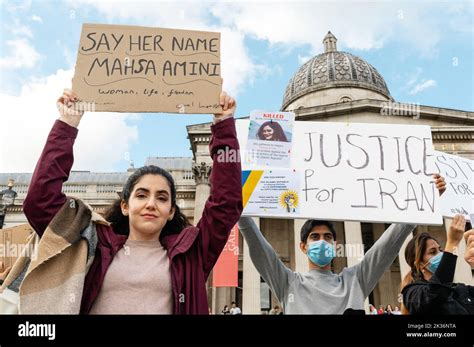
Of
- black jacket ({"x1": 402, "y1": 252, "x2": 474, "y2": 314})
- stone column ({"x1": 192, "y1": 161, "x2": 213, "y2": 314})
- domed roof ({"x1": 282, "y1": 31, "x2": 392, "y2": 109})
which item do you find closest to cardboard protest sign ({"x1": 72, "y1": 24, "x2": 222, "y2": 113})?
black jacket ({"x1": 402, "y1": 252, "x2": 474, "y2": 314})

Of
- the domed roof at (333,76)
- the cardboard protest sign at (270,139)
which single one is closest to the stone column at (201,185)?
the domed roof at (333,76)

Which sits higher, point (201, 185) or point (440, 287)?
point (201, 185)

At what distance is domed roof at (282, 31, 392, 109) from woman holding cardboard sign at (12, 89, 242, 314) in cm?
4138

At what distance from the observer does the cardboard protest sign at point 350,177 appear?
12.4 feet

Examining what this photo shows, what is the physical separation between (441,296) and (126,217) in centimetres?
220

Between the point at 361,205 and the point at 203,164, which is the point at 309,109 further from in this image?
the point at 361,205

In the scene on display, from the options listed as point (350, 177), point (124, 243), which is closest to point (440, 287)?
point (350, 177)

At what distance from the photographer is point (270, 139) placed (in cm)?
382

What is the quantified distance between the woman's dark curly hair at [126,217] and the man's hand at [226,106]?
505mm

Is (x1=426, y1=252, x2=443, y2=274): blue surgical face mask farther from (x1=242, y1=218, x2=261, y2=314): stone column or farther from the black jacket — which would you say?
(x1=242, y1=218, x2=261, y2=314): stone column

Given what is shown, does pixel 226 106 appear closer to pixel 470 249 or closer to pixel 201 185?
pixel 470 249

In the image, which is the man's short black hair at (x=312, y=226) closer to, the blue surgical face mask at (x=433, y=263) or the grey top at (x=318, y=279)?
the grey top at (x=318, y=279)

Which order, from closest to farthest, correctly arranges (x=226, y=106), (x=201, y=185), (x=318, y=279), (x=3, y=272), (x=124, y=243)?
(x=124, y=243), (x=226, y=106), (x=318, y=279), (x=3, y=272), (x=201, y=185)

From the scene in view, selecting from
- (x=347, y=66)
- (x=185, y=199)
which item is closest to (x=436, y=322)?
(x=185, y=199)
